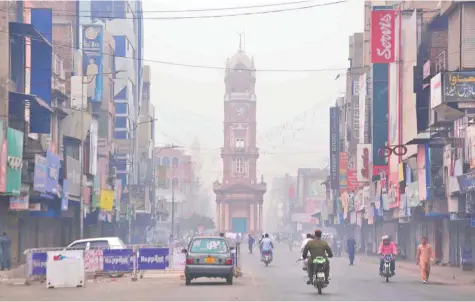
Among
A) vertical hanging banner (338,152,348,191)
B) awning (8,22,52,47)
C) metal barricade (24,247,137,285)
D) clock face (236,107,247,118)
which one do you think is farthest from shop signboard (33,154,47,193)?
clock face (236,107,247,118)

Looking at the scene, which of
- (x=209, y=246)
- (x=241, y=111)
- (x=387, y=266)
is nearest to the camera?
(x=209, y=246)

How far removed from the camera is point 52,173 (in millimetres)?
50719

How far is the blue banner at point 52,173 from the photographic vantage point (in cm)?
4966

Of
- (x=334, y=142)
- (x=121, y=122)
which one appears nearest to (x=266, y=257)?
(x=121, y=122)

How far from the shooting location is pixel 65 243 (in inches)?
2653

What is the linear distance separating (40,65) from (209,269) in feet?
73.5

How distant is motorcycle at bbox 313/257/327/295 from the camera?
1035 inches

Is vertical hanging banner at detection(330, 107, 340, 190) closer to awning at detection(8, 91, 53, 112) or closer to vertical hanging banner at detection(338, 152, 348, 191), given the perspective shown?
vertical hanging banner at detection(338, 152, 348, 191)

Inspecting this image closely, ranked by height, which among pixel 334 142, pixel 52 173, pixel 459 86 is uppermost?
pixel 334 142

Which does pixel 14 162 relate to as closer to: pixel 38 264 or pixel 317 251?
pixel 38 264

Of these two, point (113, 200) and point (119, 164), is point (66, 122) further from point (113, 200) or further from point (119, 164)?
point (119, 164)

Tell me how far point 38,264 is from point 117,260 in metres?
3.21

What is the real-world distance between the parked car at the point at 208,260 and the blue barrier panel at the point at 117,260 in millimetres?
5595

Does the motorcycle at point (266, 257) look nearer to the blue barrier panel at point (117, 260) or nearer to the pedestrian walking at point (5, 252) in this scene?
the pedestrian walking at point (5, 252)
